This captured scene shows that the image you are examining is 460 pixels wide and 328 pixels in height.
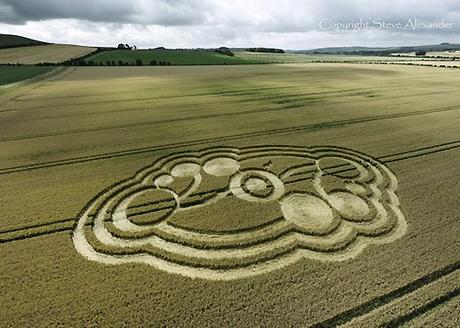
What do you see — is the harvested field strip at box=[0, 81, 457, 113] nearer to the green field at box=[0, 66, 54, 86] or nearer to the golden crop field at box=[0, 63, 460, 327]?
the golden crop field at box=[0, 63, 460, 327]

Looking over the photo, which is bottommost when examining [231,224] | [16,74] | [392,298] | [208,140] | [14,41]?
[392,298]

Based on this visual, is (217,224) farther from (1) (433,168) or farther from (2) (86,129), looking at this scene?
(2) (86,129)

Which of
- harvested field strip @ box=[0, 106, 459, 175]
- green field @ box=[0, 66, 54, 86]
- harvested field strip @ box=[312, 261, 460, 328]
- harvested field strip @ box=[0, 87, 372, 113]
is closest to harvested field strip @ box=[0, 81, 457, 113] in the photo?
harvested field strip @ box=[0, 87, 372, 113]

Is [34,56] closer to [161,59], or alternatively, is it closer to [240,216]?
[161,59]

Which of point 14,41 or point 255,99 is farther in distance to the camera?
point 14,41

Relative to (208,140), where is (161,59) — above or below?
above

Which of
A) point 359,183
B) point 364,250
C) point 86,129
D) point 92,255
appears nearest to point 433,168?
point 359,183

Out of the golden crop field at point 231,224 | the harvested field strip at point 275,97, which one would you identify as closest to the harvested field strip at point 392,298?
the golden crop field at point 231,224

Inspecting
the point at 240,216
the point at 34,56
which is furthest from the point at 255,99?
the point at 34,56
